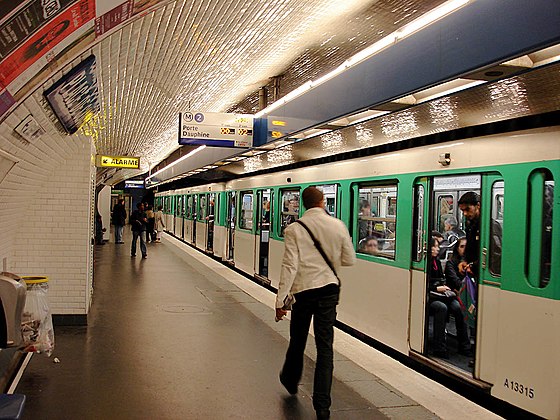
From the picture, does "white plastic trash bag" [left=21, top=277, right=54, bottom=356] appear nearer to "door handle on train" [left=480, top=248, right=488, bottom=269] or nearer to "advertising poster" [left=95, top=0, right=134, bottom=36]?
"advertising poster" [left=95, top=0, right=134, bottom=36]

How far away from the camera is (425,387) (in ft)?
16.8

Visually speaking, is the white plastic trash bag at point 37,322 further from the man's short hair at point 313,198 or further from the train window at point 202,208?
the train window at point 202,208

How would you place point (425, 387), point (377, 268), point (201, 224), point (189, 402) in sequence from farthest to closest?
point (201, 224), point (377, 268), point (425, 387), point (189, 402)

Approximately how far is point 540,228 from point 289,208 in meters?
6.47

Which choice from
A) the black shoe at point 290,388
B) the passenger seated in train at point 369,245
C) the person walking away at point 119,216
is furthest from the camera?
the person walking away at point 119,216

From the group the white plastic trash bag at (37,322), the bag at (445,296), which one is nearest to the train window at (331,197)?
the bag at (445,296)

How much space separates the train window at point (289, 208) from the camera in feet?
33.3

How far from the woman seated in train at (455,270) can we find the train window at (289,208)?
3.86 m

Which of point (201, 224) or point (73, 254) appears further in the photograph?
point (201, 224)

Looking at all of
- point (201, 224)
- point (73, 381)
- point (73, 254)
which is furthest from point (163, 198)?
point (73, 381)

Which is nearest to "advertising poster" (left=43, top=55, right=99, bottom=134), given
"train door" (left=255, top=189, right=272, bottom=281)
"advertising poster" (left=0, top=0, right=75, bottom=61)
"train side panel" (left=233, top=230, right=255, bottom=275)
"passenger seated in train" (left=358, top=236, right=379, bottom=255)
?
"advertising poster" (left=0, top=0, right=75, bottom=61)

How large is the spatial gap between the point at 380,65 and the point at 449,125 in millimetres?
1011

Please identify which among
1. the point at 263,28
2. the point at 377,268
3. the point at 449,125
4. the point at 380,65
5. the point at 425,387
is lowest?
the point at 425,387

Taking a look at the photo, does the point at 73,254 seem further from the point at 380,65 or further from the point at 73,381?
the point at 380,65
